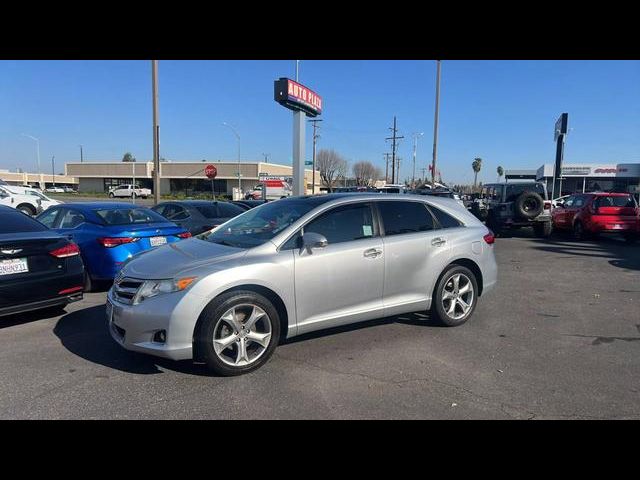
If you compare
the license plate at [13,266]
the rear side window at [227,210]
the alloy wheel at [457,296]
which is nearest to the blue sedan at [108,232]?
the license plate at [13,266]

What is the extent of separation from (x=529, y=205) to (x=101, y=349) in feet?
45.3

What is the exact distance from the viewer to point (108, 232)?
6.51 m

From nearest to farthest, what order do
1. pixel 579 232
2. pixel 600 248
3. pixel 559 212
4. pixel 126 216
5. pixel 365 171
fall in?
pixel 126 216, pixel 600 248, pixel 579 232, pixel 559 212, pixel 365 171

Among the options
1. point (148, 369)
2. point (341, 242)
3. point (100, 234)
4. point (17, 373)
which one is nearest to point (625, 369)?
point (341, 242)

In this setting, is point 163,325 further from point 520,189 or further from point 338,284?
point 520,189

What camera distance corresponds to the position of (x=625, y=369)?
3.98 m

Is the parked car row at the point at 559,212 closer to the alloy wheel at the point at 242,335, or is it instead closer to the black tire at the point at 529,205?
the black tire at the point at 529,205

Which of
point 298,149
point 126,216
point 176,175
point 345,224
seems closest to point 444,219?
point 345,224

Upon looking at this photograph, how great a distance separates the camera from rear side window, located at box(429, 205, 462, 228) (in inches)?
207

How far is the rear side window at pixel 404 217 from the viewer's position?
189 inches

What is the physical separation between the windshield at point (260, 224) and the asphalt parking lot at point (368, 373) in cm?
118
